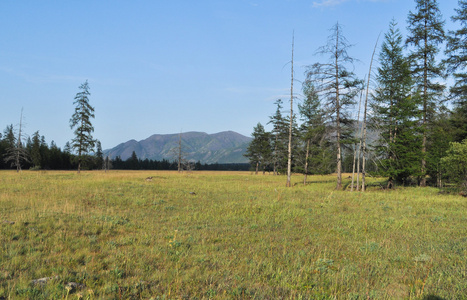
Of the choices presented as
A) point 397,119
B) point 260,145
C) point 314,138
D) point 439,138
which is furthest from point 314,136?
point 260,145

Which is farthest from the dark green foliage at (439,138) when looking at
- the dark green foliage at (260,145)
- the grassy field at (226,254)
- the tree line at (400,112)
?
the dark green foliage at (260,145)

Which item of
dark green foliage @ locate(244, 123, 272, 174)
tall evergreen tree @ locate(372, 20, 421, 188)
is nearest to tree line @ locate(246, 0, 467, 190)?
tall evergreen tree @ locate(372, 20, 421, 188)

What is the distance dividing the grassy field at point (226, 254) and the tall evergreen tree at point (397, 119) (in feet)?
41.1

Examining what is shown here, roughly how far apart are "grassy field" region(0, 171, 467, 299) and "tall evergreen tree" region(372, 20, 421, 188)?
12518 millimetres

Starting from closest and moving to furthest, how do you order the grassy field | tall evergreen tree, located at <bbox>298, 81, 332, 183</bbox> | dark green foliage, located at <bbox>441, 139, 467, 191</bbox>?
the grassy field → dark green foliage, located at <bbox>441, 139, 467, 191</bbox> → tall evergreen tree, located at <bbox>298, 81, 332, 183</bbox>

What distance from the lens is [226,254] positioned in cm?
662

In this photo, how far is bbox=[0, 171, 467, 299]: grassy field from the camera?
188 inches

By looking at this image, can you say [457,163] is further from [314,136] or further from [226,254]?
[226,254]

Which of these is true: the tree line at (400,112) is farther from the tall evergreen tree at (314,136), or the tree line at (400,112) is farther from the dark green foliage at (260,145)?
the dark green foliage at (260,145)

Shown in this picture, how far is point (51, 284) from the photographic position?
15.4 feet

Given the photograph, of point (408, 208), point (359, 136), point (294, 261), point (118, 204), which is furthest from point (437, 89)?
point (118, 204)

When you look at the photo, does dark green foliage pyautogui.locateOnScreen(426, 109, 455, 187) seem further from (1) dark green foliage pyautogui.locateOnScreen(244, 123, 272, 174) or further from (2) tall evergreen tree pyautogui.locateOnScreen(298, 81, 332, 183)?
(1) dark green foliage pyautogui.locateOnScreen(244, 123, 272, 174)

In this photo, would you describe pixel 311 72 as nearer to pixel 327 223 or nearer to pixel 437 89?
pixel 437 89

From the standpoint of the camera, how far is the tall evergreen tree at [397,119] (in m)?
23.7
